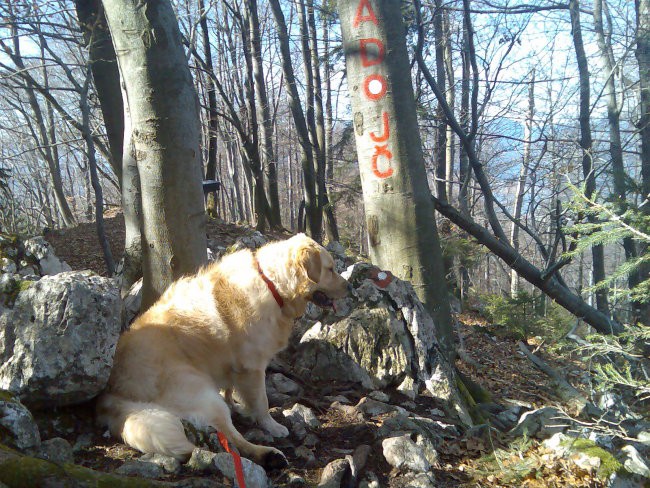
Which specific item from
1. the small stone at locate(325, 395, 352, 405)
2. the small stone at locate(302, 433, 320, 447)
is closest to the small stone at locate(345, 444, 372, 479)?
the small stone at locate(302, 433, 320, 447)

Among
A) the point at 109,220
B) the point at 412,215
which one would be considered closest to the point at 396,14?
the point at 412,215

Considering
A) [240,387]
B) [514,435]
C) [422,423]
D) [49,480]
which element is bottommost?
[514,435]

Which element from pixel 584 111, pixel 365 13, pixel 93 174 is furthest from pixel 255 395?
pixel 584 111

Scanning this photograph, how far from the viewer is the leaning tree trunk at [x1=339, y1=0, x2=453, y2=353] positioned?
4527 millimetres

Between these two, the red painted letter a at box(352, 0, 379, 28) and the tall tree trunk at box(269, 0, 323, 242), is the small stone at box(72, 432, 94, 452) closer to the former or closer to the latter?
the red painted letter a at box(352, 0, 379, 28)

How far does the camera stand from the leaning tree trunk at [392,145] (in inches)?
178

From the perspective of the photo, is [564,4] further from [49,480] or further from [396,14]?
[49,480]

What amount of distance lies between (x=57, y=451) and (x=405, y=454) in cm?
204

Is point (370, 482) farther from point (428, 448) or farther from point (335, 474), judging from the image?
point (428, 448)

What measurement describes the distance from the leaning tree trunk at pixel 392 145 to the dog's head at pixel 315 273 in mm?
864

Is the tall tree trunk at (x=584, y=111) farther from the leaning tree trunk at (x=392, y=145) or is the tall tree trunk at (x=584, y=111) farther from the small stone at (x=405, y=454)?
the small stone at (x=405, y=454)

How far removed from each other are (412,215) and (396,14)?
202cm

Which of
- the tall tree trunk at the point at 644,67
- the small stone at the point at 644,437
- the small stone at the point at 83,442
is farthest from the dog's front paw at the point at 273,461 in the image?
the tall tree trunk at the point at 644,67

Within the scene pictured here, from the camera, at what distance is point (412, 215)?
14.8 ft
